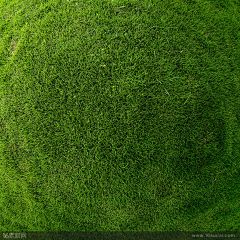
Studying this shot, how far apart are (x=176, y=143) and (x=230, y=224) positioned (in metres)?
1.23

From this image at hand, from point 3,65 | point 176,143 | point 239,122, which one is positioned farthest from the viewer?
point 3,65

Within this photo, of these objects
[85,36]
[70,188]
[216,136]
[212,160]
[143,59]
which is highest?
[85,36]

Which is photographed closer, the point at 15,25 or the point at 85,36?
the point at 85,36

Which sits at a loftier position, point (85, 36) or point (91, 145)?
point (85, 36)

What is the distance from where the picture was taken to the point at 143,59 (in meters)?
1.51

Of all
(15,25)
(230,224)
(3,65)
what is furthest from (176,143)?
(15,25)

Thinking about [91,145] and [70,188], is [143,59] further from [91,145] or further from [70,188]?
[70,188]

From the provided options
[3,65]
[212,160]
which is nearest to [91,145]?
[212,160]

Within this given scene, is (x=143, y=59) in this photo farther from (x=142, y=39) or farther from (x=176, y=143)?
(x=176, y=143)

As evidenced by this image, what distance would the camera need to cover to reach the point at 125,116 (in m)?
1.50

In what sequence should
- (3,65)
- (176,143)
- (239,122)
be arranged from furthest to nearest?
(3,65), (239,122), (176,143)

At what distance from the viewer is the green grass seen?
4.94 feet

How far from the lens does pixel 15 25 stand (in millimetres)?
1771

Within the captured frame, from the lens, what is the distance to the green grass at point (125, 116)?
1.50 m
